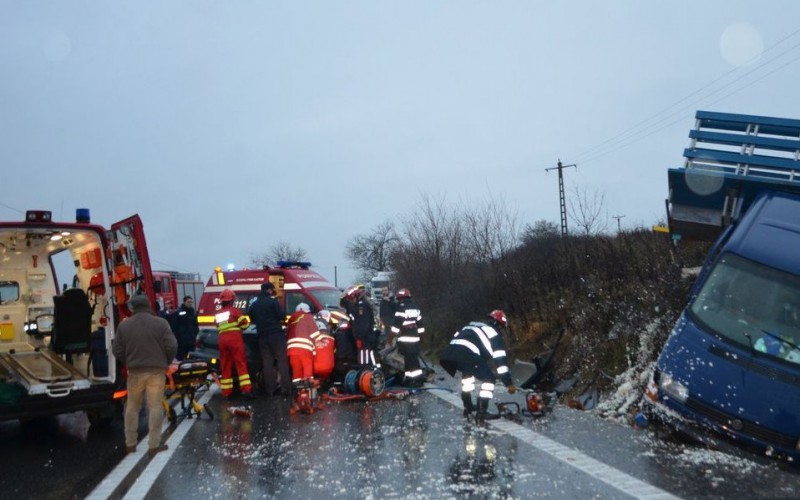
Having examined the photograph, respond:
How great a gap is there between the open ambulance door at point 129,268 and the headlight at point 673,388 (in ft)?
20.1

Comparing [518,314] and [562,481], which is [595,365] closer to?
[518,314]

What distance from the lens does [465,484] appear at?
6.52 m

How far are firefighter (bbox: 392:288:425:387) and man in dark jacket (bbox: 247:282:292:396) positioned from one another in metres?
1.98

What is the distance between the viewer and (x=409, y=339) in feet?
42.8

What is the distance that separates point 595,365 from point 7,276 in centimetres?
937

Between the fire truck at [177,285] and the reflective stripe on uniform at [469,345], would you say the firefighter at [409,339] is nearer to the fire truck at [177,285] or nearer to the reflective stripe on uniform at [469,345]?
the reflective stripe on uniform at [469,345]

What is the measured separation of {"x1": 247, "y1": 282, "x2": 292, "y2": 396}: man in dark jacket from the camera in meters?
13.1

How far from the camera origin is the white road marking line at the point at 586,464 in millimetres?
6141

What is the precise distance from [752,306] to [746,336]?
0.49m

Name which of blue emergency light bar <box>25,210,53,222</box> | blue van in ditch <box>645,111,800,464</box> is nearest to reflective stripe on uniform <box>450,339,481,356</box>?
blue van in ditch <box>645,111,800,464</box>

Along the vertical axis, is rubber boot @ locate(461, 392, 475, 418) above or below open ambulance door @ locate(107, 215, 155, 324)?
below

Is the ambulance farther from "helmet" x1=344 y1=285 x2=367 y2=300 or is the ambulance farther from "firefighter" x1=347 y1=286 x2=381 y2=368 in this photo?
"firefighter" x1=347 y1=286 x2=381 y2=368

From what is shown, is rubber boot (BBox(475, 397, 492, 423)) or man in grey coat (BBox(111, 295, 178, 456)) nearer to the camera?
man in grey coat (BBox(111, 295, 178, 456))

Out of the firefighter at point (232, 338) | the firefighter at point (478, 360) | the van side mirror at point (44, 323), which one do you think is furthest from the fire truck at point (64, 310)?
the firefighter at point (478, 360)
